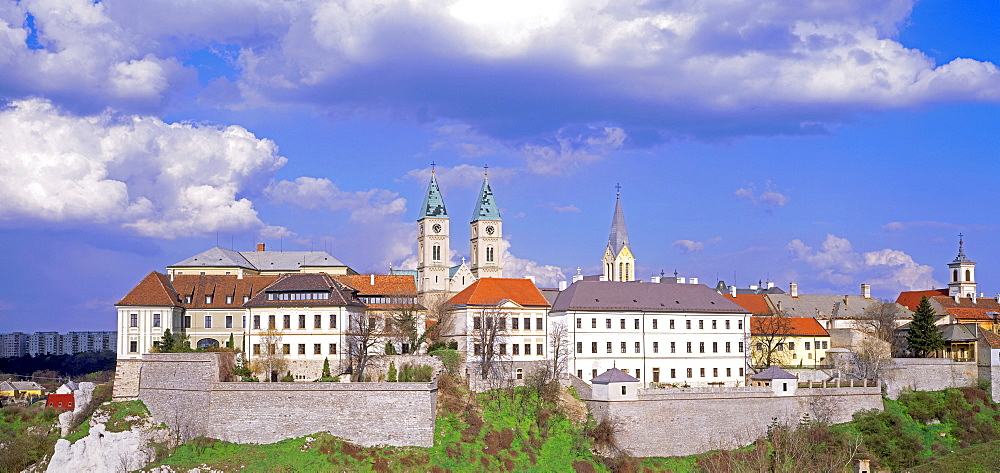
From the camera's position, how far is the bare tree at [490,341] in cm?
7250

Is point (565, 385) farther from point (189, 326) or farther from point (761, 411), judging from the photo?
point (189, 326)

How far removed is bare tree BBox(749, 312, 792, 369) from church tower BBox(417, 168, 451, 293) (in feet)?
138

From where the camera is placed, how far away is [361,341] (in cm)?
7012

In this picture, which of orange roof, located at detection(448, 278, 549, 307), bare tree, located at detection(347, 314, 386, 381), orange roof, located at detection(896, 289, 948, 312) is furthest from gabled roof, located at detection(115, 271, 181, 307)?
orange roof, located at detection(896, 289, 948, 312)

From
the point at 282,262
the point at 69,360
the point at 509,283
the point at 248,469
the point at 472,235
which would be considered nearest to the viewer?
the point at 248,469

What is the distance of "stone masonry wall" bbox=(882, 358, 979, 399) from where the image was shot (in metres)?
80.7

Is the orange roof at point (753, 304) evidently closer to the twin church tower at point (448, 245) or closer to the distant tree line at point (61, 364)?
the twin church tower at point (448, 245)

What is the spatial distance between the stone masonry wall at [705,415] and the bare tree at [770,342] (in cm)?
1276

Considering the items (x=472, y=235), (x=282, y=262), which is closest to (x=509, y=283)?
(x=282, y=262)

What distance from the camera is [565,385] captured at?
72688 millimetres

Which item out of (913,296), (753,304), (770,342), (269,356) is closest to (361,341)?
(269,356)

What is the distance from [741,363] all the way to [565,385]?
18.5m

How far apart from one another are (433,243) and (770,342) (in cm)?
4675

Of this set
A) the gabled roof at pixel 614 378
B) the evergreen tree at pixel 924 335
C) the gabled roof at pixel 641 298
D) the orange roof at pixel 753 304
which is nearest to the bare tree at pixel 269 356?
the gabled roof at pixel 614 378
